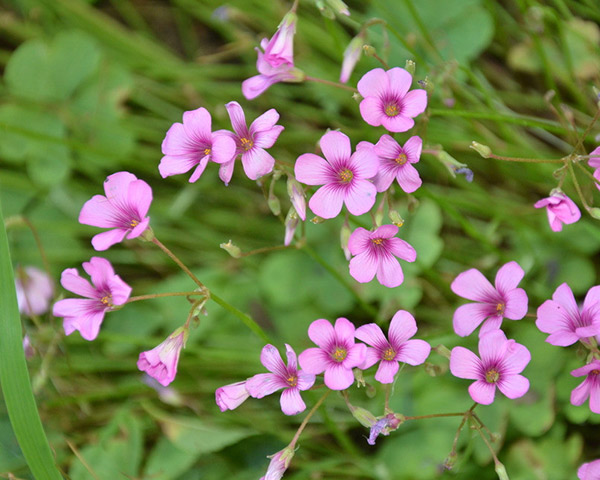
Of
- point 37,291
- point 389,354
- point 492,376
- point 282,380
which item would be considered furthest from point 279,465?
point 37,291

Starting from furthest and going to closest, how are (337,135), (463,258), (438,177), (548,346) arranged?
1. (438,177)
2. (463,258)
3. (548,346)
4. (337,135)

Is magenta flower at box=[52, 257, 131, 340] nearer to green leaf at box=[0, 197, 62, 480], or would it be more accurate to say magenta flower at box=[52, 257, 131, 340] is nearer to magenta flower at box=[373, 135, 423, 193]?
green leaf at box=[0, 197, 62, 480]

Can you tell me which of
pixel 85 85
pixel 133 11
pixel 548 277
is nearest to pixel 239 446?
pixel 548 277

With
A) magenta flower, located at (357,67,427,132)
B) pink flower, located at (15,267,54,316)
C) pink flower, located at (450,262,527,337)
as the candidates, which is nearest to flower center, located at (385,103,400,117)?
magenta flower, located at (357,67,427,132)

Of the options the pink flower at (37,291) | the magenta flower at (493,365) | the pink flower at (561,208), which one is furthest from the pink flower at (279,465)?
the pink flower at (37,291)

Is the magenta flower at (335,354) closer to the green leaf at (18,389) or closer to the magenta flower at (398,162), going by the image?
the magenta flower at (398,162)

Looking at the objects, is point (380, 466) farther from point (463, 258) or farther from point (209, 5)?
point (209, 5)
